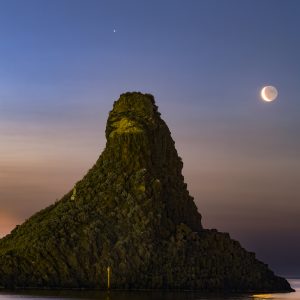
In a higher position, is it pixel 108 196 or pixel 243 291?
pixel 108 196

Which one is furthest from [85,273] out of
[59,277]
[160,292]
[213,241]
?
[213,241]

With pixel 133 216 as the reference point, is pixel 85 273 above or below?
below

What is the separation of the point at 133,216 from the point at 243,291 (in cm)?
3053

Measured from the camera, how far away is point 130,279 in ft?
609

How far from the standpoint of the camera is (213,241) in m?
199

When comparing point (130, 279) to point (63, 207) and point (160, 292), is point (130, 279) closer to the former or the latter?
point (160, 292)

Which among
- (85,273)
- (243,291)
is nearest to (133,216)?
(85,273)

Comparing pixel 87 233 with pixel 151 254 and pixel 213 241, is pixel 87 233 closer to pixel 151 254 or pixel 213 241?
pixel 151 254

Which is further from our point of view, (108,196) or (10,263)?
(108,196)

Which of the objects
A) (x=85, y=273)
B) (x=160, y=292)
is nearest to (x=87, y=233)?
(x=85, y=273)

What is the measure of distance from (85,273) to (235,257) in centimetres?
3582

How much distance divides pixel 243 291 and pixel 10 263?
54.2m

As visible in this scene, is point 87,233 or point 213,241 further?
point 213,241

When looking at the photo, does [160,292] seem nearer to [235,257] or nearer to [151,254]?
[151,254]
